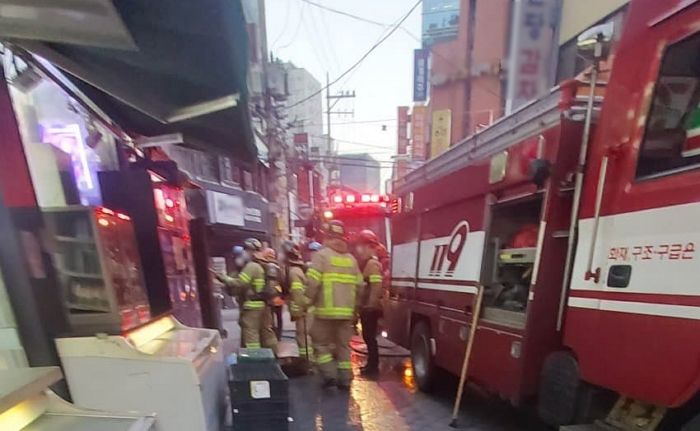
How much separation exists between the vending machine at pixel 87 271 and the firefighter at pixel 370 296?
11.8 feet

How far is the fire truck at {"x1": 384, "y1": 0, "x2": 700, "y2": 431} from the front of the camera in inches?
92.2

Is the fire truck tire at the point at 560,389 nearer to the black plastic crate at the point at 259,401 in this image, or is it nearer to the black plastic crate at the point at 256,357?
the black plastic crate at the point at 259,401

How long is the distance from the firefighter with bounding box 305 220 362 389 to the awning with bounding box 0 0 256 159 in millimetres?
1531

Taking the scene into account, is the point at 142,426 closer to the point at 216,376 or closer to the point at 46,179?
the point at 216,376

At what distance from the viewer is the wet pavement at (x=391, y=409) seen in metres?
4.56

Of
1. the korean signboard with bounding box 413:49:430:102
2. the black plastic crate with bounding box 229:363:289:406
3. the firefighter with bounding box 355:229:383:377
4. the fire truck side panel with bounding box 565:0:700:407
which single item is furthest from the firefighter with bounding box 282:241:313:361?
the korean signboard with bounding box 413:49:430:102

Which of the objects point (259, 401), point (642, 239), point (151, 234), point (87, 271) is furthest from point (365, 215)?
point (642, 239)

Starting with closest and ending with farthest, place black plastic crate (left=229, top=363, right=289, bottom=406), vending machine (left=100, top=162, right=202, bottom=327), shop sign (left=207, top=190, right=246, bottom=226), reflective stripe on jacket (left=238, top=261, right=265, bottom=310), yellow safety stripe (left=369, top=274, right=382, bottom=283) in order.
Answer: black plastic crate (left=229, top=363, right=289, bottom=406) < vending machine (left=100, top=162, right=202, bottom=327) < reflective stripe on jacket (left=238, top=261, right=265, bottom=310) < yellow safety stripe (left=369, top=274, right=382, bottom=283) < shop sign (left=207, top=190, right=246, bottom=226)

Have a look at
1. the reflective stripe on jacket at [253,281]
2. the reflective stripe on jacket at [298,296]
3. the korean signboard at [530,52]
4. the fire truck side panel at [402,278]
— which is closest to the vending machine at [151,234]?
the reflective stripe on jacket at [253,281]

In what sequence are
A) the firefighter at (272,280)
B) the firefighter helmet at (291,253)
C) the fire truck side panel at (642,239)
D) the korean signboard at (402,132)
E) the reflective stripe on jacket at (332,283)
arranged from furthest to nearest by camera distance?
the korean signboard at (402,132) < the firefighter helmet at (291,253) < the firefighter at (272,280) < the reflective stripe on jacket at (332,283) < the fire truck side panel at (642,239)

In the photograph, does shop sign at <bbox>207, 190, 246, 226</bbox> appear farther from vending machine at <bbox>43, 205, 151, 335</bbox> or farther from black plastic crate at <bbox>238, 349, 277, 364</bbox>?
vending machine at <bbox>43, 205, 151, 335</bbox>

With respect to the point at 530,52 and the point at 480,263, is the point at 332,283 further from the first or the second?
the point at 530,52

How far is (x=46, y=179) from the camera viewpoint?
358 centimetres

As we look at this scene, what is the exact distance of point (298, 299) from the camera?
19.7ft
